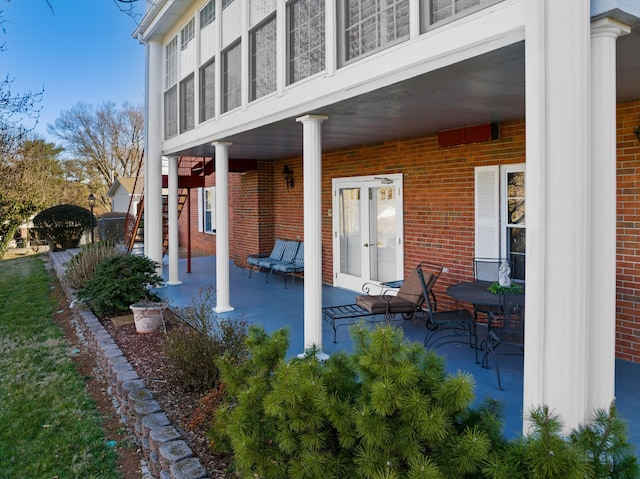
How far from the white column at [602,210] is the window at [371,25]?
5.49ft

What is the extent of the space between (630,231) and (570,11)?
3378 millimetres

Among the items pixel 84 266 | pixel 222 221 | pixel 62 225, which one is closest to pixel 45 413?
pixel 222 221

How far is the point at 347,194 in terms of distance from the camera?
9750 millimetres

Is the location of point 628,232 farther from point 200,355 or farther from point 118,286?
point 118,286

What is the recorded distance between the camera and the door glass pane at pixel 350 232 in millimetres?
9453

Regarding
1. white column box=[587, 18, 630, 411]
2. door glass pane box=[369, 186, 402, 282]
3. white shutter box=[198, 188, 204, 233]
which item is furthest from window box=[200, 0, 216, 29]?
white shutter box=[198, 188, 204, 233]

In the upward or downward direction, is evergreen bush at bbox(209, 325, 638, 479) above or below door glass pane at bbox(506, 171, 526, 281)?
below

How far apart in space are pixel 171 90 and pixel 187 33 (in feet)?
4.29

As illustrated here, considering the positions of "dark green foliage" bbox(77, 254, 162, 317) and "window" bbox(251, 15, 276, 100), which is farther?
"dark green foliage" bbox(77, 254, 162, 317)

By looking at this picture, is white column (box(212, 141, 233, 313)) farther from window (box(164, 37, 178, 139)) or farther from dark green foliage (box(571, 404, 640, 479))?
dark green foliage (box(571, 404, 640, 479))

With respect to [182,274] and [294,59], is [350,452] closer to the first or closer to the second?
[294,59]

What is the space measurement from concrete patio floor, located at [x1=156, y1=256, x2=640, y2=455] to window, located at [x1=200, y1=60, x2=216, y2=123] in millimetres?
3251

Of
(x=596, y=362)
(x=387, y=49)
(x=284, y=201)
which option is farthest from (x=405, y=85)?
(x=284, y=201)

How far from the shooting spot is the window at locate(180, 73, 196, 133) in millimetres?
9281
